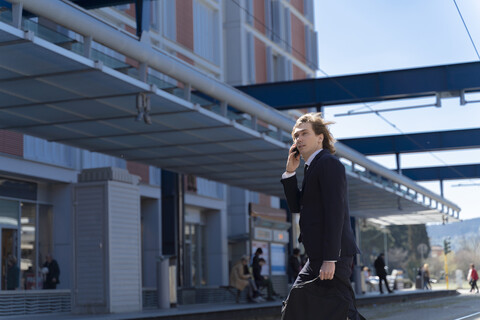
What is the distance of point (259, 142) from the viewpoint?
21469mm

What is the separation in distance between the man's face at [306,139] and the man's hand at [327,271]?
774 mm

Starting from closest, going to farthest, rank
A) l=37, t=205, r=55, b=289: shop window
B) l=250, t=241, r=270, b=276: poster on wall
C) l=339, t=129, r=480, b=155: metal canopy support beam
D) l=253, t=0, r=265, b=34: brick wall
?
l=37, t=205, r=55, b=289: shop window, l=250, t=241, r=270, b=276: poster on wall, l=339, t=129, r=480, b=155: metal canopy support beam, l=253, t=0, r=265, b=34: brick wall

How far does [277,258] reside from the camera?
3019cm

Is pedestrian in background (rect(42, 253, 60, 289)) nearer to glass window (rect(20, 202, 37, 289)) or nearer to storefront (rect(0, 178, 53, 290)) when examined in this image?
storefront (rect(0, 178, 53, 290))

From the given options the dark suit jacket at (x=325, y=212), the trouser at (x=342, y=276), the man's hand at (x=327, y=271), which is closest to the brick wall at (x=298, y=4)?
the dark suit jacket at (x=325, y=212)

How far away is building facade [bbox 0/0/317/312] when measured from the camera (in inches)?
733

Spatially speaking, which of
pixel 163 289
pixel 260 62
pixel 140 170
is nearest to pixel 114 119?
pixel 163 289

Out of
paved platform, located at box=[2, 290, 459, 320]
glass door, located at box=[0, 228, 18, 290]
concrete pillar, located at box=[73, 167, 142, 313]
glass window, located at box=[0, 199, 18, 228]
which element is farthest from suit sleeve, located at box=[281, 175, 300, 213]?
glass window, located at box=[0, 199, 18, 228]

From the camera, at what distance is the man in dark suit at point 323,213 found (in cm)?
527

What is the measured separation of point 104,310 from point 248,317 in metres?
3.45

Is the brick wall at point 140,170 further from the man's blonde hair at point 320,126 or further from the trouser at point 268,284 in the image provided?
the man's blonde hair at point 320,126

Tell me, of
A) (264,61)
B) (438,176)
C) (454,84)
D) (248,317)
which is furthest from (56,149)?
(438,176)

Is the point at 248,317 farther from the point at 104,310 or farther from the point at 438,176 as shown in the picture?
the point at 438,176

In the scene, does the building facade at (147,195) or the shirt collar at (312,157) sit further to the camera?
the building facade at (147,195)
